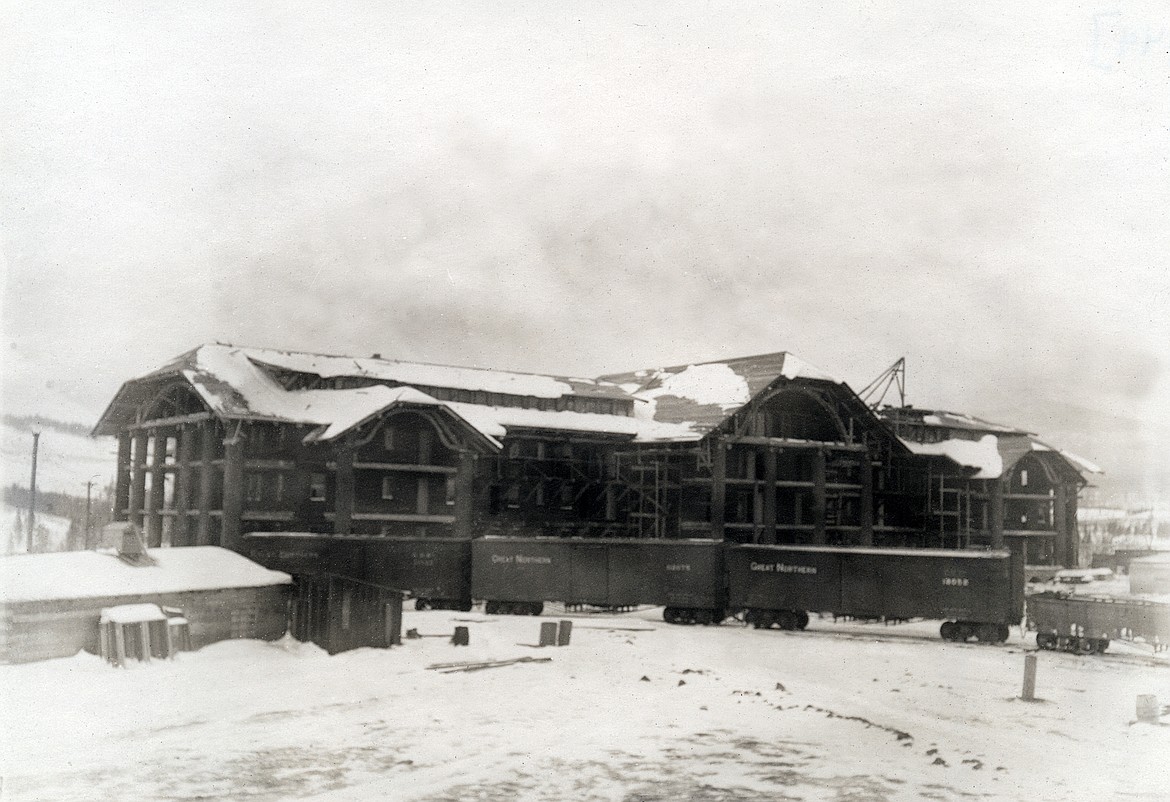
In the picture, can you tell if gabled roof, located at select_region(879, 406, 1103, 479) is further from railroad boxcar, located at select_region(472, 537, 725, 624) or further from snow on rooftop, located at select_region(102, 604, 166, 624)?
snow on rooftop, located at select_region(102, 604, 166, 624)

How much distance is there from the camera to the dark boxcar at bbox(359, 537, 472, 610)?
1270 inches

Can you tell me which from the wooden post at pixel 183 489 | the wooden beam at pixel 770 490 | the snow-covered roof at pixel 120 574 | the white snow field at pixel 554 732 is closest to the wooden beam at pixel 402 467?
the wooden post at pixel 183 489

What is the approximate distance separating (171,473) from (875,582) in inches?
777

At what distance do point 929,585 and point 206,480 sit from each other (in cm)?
1956

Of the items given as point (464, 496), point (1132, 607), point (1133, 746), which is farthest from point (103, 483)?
point (1132, 607)

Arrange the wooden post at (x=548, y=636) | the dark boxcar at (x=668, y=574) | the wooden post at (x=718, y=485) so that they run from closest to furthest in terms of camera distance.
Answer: the wooden post at (x=548, y=636)
the dark boxcar at (x=668, y=574)
the wooden post at (x=718, y=485)

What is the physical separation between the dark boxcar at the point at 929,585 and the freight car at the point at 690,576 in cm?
3

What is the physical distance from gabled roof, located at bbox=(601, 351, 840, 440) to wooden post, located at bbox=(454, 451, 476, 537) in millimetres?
7578

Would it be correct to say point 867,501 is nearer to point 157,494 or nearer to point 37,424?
point 157,494

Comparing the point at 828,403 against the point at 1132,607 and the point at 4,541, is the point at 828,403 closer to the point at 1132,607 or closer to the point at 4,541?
the point at 1132,607

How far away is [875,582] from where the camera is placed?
3123 cm

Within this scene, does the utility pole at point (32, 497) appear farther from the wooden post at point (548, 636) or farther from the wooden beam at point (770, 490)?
the wooden beam at point (770, 490)

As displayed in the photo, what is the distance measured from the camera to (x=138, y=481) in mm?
25906

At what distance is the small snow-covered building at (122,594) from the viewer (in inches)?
690
